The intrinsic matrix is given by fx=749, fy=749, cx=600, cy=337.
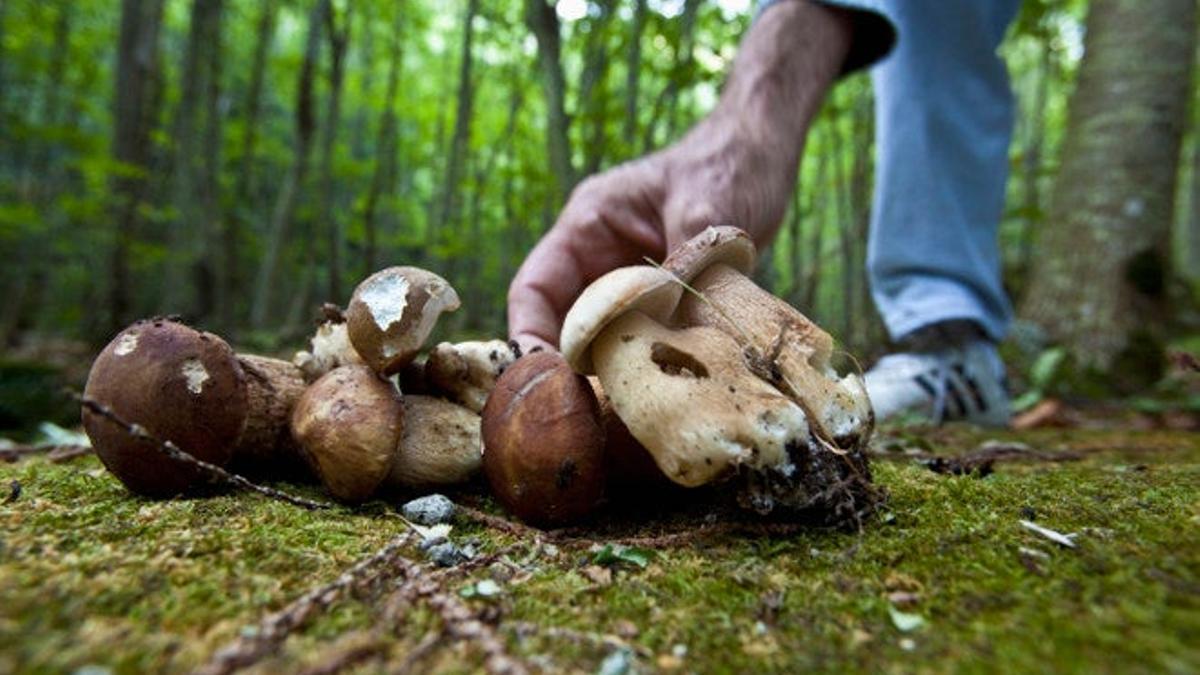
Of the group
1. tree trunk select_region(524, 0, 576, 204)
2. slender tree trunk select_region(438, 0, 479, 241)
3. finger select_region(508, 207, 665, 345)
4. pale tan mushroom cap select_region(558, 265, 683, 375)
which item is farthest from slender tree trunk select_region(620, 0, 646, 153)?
pale tan mushroom cap select_region(558, 265, 683, 375)

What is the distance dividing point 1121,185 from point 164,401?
7.12 meters

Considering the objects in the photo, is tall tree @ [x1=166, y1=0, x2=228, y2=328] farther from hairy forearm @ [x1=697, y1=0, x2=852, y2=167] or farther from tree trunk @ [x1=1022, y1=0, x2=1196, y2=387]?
tree trunk @ [x1=1022, y1=0, x2=1196, y2=387]

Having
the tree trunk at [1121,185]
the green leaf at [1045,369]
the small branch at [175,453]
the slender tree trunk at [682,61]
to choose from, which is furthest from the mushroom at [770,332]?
the tree trunk at [1121,185]

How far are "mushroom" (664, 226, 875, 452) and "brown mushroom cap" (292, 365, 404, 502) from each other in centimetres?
82

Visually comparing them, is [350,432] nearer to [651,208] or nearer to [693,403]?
[693,403]

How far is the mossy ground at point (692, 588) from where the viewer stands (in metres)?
1.12

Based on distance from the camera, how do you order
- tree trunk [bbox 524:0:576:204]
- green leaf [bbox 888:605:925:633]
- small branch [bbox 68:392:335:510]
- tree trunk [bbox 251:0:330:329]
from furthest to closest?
tree trunk [bbox 251:0:330:329]
tree trunk [bbox 524:0:576:204]
small branch [bbox 68:392:335:510]
green leaf [bbox 888:605:925:633]

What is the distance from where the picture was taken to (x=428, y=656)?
1.16 metres

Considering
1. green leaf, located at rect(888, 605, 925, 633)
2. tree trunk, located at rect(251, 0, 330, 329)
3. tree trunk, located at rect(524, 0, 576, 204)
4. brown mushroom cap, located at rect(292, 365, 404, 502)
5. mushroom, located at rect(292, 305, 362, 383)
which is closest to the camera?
green leaf, located at rect(888, 605, 925, 633)

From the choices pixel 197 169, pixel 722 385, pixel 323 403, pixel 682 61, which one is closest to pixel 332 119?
pixel 197 169

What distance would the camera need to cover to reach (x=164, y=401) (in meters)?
1.80

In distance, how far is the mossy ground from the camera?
1.12 meters

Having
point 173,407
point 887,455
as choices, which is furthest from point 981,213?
point 173,407

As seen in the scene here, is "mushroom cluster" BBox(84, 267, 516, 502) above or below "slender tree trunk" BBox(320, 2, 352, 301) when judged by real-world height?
below
